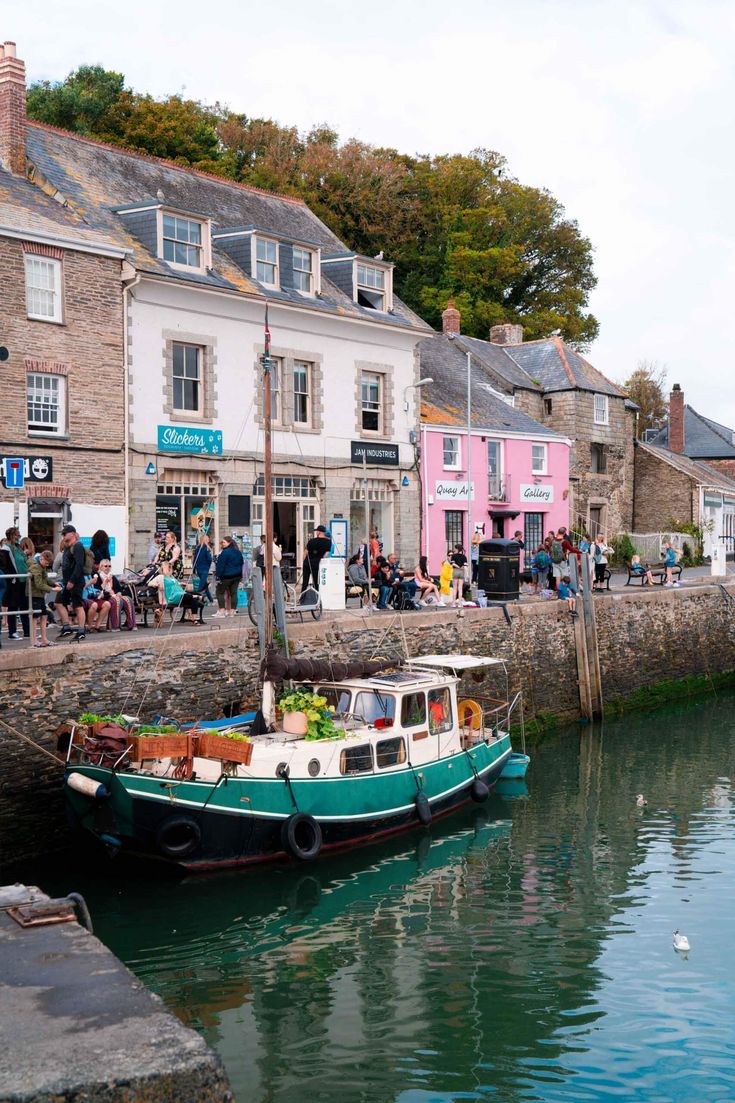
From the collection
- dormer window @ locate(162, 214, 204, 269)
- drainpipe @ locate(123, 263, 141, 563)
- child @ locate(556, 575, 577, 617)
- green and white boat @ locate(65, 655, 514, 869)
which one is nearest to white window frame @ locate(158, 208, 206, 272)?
dormer window @ locate(162, 214, 204, 269)

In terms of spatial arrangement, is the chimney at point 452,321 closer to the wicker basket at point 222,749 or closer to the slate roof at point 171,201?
the slate roof at point 171,201

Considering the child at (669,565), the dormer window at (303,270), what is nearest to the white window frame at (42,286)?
the dormer window at (303,270)

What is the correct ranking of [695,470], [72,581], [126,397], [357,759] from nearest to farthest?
[357,759] → [72,581] → [126,397] → [695,470]

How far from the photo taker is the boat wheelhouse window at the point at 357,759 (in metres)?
15.6

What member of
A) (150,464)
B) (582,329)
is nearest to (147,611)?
(150,464)

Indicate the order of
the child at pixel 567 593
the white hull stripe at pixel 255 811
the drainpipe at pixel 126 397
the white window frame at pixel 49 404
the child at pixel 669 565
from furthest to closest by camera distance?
the child at pixel 669 565
the child at pixel 567 593
the drainpipe at pixel 126 397
the white window frame at pixel 49 404
the white hull stripe at pixel 255 811

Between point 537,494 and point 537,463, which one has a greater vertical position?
point 537,463

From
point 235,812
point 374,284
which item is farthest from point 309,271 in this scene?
point 235,812

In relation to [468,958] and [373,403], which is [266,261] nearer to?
[373,403]

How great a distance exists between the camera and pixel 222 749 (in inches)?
561

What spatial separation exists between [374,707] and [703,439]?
43136 millimetres

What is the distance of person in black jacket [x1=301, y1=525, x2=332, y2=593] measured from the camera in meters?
23.3

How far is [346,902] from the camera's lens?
46.3 feet

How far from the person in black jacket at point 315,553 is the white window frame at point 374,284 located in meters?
9.90
